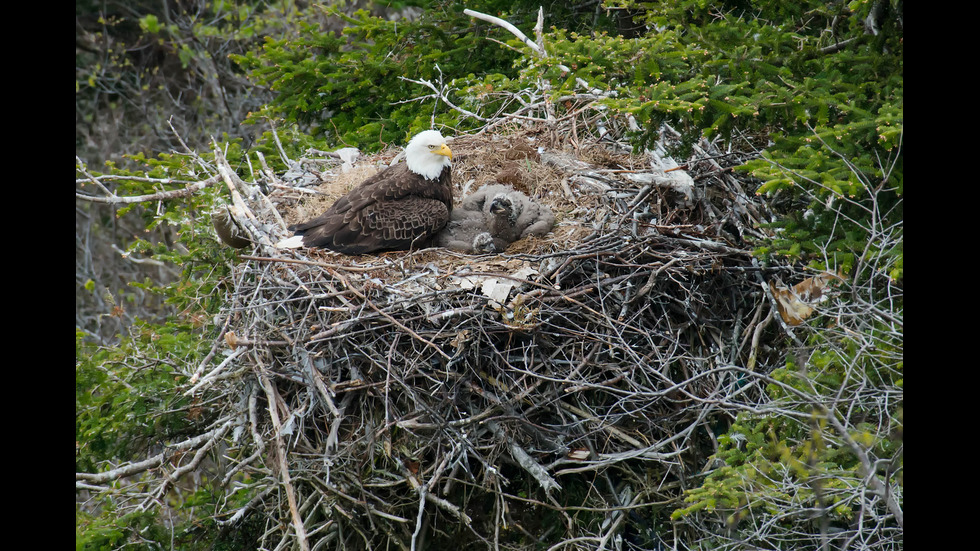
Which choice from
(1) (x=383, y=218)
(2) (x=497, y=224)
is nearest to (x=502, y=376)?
(2) (x=497, y=224)

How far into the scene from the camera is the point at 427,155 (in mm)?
6508

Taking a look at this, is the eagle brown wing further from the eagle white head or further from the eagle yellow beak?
the eagle yellow beak

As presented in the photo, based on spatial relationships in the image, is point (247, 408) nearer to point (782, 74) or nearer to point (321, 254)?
point (321, 254)

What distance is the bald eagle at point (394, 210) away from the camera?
6051 millimetres

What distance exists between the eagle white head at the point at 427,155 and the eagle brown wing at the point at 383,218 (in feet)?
0.20

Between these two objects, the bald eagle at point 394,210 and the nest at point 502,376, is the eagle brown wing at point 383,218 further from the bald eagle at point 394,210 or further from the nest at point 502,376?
the nest at point 502,376

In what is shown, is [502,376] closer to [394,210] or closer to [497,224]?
[497,224]

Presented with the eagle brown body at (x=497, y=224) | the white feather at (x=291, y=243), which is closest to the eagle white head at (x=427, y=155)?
the eagle brown body at (x=497, y=224)

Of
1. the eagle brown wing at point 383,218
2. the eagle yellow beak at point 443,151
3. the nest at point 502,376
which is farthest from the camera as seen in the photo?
the eagle yellow beak at point 443,151

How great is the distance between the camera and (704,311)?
5621 millimetres

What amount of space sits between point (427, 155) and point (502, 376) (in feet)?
6.52

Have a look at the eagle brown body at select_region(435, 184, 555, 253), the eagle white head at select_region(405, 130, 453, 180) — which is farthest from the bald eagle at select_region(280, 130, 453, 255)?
the eagle brown body at select_region(435, 184, 555, 253)

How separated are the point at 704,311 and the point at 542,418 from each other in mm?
1228
